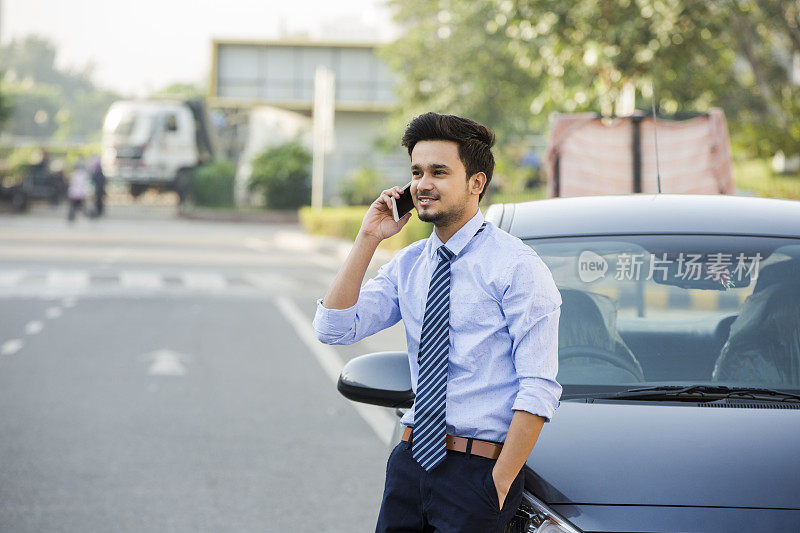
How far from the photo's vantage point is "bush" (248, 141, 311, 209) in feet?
157

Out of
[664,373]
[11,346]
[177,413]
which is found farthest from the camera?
[11,346]

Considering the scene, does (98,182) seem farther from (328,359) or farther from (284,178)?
(328,359)

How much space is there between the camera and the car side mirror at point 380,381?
333 cm

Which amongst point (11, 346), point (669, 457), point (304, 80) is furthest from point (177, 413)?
point (304, 80)

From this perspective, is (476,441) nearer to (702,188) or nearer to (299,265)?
(702,188)

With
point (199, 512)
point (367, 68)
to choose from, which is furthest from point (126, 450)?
point (367, 68)

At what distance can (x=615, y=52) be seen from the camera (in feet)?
48.7

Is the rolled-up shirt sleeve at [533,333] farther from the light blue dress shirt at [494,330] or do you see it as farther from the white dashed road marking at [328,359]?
the white dashed road marking at [328,359]

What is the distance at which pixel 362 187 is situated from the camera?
45.9 m

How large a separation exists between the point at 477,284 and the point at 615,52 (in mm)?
12538

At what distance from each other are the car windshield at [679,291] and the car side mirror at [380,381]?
52cm

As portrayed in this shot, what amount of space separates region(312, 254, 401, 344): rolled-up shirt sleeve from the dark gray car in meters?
0.25

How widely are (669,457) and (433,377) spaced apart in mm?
637

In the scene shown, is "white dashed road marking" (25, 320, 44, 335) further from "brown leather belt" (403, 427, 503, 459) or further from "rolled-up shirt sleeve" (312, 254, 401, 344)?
"brown leather belt" (403, 427, 503, 459)
